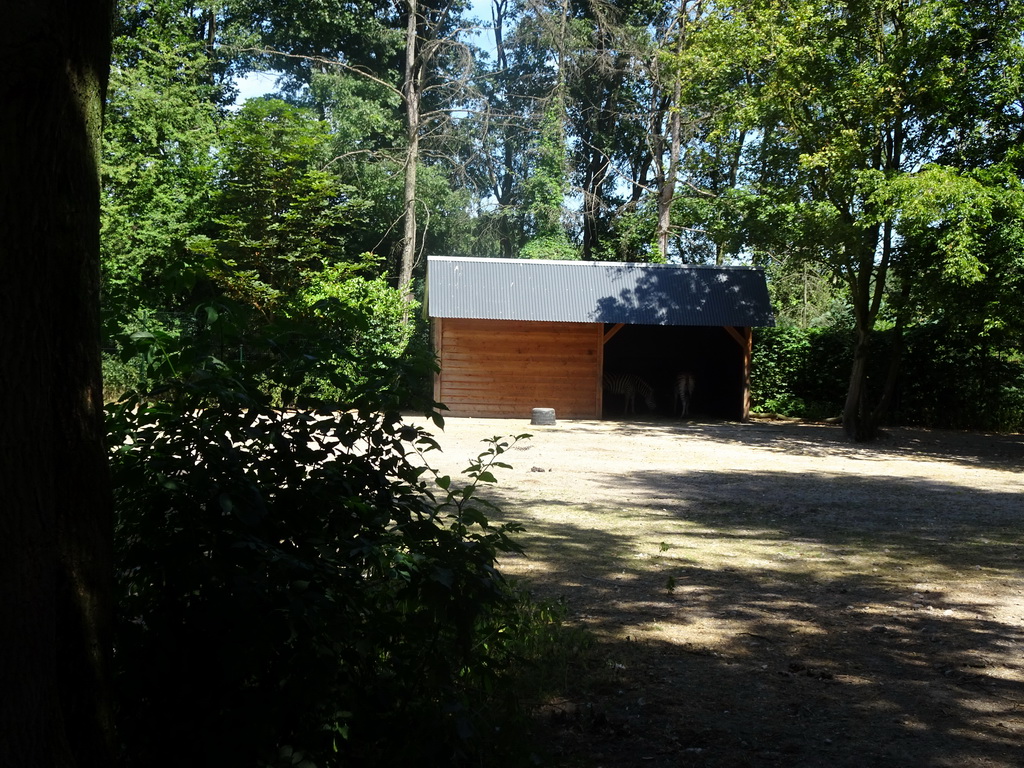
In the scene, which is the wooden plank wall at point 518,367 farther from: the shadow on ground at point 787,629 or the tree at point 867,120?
the shadow on ground at point 787,629

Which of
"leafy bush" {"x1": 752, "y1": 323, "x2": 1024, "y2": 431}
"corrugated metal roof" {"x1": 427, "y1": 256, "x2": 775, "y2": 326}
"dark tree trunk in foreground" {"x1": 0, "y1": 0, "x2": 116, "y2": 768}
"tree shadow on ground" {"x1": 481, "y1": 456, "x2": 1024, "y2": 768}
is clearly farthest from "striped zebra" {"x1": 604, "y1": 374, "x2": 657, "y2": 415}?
"dark tree trunk in foreground" {"x1": 0, "y1": 0, "x2": 116, "y2": 768}

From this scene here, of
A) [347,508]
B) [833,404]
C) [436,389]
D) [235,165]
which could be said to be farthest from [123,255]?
[347,508]

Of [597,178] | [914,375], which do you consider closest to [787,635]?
[914,375]

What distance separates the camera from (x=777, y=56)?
61.4 feet

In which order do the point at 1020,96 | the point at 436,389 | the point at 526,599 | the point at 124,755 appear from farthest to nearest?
the point at 436,389, the point at 1020,96, the point at 526,599, the point at 124,755

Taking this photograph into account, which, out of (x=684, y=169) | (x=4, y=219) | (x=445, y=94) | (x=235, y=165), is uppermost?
(x=445, y=94)

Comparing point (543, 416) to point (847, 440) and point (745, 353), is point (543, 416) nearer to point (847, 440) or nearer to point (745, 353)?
point (847, 440)

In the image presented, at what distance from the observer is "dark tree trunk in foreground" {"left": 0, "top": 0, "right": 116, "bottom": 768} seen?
205cm

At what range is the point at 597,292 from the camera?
24.5 m

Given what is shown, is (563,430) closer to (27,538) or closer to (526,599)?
(526,599)

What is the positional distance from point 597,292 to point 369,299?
15092 mm

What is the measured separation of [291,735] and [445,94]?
34796 mm

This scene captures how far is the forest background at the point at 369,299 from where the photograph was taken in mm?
2303

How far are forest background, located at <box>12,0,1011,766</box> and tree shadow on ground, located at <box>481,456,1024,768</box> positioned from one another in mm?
582
